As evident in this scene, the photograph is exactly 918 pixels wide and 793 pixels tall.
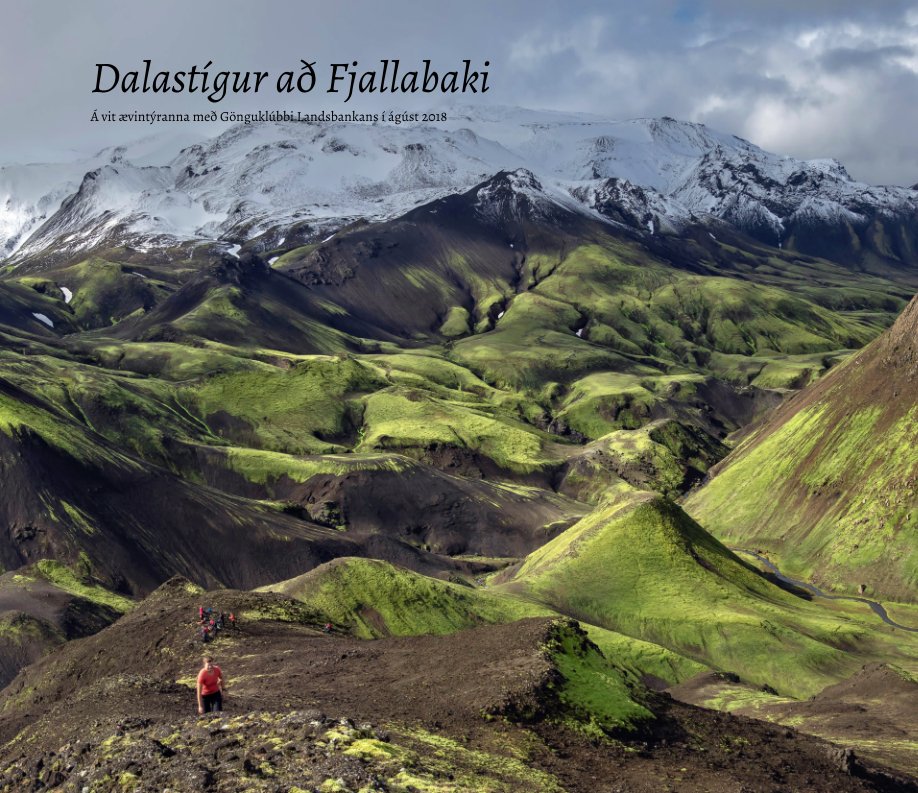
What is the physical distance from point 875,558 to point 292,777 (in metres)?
138

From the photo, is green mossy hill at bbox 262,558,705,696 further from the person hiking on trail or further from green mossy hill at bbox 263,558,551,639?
the person hiking on trail

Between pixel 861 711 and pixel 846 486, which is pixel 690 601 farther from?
pixel 846 486

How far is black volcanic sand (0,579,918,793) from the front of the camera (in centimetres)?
3225

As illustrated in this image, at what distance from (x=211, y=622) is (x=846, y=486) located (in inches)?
5128

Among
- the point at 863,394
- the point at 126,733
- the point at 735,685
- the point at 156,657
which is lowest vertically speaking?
the point at 735,685

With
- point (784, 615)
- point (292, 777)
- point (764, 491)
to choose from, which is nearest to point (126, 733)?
point (292, 777)

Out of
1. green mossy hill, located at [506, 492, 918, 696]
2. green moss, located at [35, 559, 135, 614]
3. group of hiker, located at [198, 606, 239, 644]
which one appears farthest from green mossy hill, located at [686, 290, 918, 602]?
group of hiker, located at [198, 606, 239, 644]

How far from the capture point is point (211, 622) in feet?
203

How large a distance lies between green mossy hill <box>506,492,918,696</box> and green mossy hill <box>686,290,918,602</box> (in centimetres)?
1986

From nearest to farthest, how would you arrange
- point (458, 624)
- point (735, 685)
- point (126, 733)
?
point (126, 733), point (735, 685), point (458, 624)

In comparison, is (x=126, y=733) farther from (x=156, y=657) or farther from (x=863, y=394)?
(x=863, y=394)

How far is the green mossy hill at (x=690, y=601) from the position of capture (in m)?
110

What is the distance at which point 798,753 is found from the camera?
4422cm

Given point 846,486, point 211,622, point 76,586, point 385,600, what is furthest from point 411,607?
point 846,486
